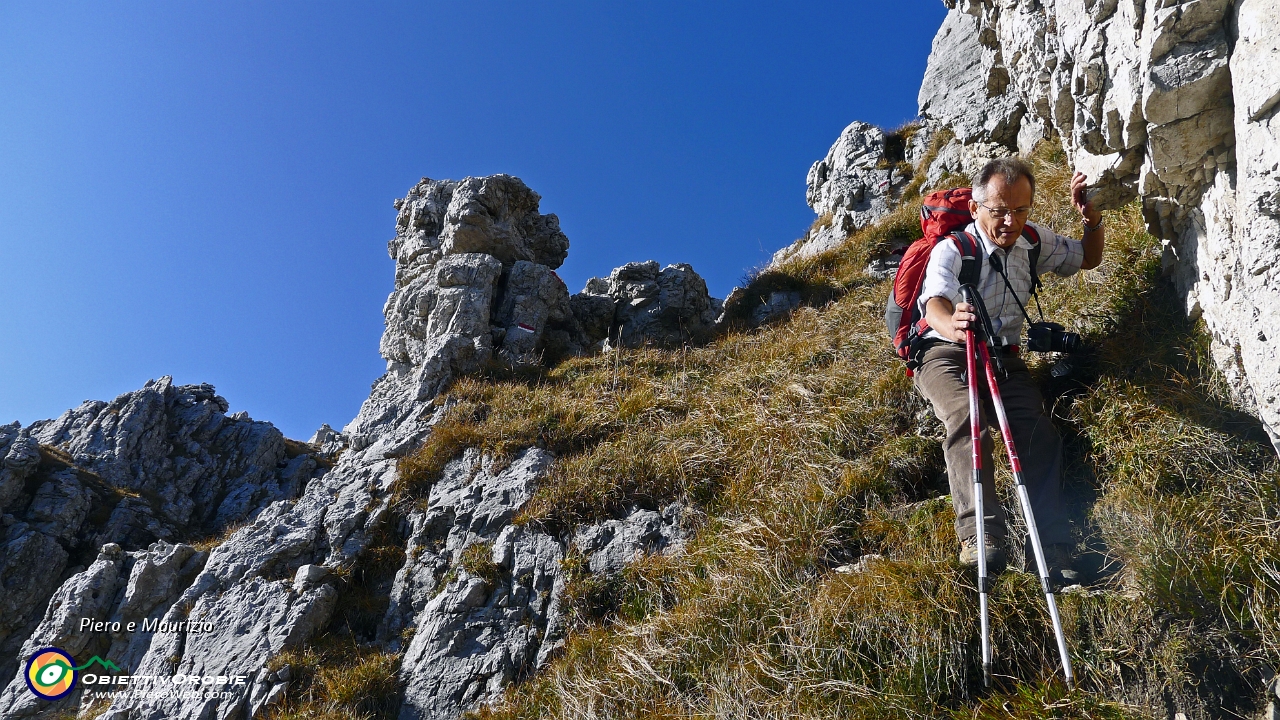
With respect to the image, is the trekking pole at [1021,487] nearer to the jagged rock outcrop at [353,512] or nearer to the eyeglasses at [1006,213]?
the eyeglasses at [1006,213]

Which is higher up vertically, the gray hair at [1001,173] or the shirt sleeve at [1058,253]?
the gray hair at [1001,173]

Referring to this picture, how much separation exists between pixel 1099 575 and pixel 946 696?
132cm

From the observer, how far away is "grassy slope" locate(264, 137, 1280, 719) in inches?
154

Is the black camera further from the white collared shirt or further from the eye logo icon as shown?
the eye logo icon

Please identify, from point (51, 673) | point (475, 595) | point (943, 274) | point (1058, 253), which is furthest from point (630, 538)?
point (51, 673)

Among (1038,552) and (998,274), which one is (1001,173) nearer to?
(998,274)

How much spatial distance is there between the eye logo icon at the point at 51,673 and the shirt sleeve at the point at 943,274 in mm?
11044

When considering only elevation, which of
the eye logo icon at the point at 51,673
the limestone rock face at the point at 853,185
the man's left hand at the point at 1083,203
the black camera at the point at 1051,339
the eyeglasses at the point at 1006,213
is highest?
the limestone rock face at the point at 853,185

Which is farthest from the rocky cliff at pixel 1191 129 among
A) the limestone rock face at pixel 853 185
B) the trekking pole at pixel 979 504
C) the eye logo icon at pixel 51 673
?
the eye logo icon at pixel 51 673

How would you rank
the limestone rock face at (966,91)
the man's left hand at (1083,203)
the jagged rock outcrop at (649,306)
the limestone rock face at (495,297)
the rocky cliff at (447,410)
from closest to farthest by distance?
the rocky cliff at (447,410), the man's left hand at (1083,203), the limestone rock face at (495,297), the limestone rock face at (966,91), the jagged rock outcrop at (649,306)

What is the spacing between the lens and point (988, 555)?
14.8ft

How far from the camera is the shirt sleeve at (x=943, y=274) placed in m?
4.98

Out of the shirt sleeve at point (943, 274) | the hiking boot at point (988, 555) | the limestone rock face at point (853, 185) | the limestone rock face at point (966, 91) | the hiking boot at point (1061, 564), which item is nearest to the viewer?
the hiking boot at point (1061, 564)

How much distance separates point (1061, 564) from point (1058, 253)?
2547 millimetres
